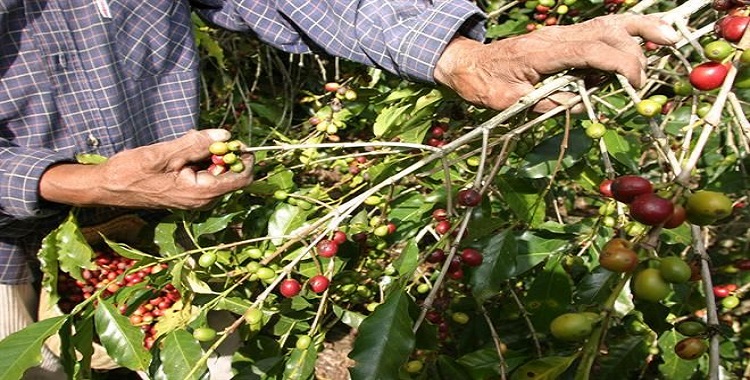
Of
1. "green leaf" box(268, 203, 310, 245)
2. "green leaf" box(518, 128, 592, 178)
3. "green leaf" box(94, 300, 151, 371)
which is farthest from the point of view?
"green leaf" box(268, 203, 310, 245)

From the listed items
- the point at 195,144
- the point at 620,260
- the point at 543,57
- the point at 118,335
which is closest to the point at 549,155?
the point at 543,57

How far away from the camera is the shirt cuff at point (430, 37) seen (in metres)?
1.62

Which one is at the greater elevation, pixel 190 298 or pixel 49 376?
A: pixel 190 298

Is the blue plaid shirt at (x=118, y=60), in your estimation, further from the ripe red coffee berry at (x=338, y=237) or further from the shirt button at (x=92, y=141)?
the ripe red coffee berry at (x=338, y=237)

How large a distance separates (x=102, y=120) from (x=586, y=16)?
1.85 meters

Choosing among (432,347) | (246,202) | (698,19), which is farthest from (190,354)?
(698,19)

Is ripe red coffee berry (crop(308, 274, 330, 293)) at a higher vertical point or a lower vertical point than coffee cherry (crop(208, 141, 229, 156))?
lower

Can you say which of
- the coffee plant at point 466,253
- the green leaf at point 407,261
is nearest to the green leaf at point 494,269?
the coffee plant at point 466,253

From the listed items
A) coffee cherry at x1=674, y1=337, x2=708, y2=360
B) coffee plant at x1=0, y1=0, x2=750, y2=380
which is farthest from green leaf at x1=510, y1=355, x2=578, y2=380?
coffee cherry at x1=674, y1=337, x2=708, y2=360

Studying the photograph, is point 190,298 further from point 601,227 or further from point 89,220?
point 601,227

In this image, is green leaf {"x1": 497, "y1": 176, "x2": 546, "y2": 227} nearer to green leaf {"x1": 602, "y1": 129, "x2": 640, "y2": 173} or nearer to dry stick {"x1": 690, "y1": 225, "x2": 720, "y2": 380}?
green leaf {"x1": 602, "y1": 129, "x2": 640, "y2": 173}

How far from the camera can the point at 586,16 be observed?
2467 mm

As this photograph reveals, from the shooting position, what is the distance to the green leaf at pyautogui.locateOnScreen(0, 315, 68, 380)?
1174 mm

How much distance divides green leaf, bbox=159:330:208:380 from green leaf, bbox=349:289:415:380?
332 mm
